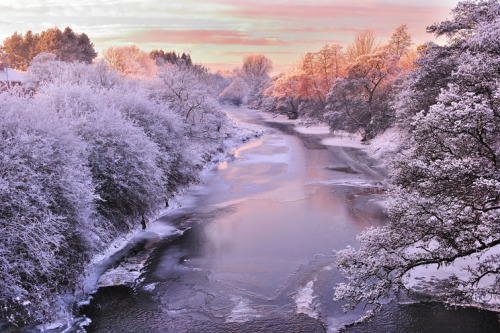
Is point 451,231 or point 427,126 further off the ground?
point 427,126

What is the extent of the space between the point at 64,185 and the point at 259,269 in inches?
311

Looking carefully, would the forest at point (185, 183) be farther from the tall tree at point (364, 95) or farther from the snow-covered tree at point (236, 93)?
the snow-covered tree at point (236, 93)

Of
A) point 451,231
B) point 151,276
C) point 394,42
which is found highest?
point 394,42

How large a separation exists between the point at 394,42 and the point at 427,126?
53.2m

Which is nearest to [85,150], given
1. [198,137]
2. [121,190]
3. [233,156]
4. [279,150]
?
[121,190]

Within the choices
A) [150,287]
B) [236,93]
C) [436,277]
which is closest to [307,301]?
[436,277]

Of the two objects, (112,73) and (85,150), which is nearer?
(85,150)

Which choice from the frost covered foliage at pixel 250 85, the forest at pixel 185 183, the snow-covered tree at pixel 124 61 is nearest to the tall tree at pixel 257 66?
the frost covered foliage at pixel 250 85

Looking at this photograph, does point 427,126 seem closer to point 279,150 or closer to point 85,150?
point 85,150

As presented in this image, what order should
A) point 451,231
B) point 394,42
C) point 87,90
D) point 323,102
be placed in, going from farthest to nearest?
point 323,102 → point 394,42 → point 87,90 → point 451,231

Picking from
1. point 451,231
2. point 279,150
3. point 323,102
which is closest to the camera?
point 451,231

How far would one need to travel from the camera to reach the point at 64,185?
1309 cm

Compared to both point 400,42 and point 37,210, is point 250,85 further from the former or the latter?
point 37,210

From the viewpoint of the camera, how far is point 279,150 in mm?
41281
